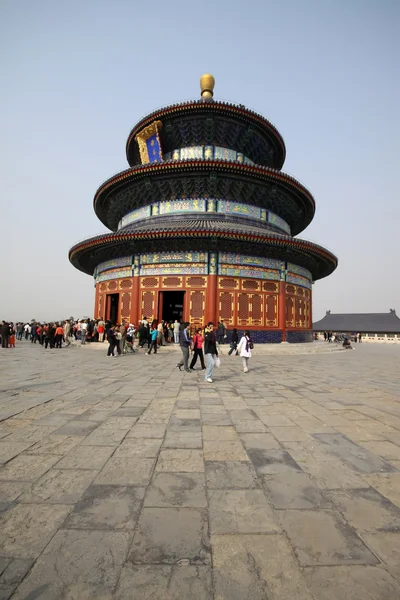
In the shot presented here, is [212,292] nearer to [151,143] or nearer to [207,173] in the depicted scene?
[207,173]

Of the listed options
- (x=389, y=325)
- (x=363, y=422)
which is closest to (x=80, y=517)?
(x=363, y=422)

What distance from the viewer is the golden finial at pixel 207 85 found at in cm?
2262

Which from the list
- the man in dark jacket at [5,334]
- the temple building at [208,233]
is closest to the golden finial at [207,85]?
the temple building at [208,233]

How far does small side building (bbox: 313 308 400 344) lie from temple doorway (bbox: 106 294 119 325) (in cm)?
3248

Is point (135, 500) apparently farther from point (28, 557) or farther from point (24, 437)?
point (24, 437)

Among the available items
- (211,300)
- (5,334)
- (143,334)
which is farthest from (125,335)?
(5,334)

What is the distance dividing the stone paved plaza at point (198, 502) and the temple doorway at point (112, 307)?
1587 cm

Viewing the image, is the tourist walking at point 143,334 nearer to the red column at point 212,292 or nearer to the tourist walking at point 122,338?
the tourist walking at point 122,338

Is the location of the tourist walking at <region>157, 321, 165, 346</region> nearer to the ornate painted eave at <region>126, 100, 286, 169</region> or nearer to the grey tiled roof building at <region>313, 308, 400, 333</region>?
the ornate painted eave at <region>126, 100, 286, 169</region>

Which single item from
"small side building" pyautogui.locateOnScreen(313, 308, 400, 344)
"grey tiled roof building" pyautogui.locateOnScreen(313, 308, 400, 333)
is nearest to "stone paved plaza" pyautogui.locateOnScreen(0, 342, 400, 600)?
"small side building" pyautogui.locateOnScreen(313, 308, 400, 344)

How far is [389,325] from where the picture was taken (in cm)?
4725

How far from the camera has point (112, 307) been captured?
906 inches

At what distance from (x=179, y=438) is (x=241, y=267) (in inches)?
585

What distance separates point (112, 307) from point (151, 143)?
40.7ft
